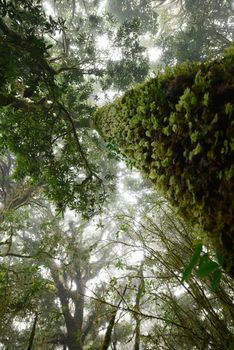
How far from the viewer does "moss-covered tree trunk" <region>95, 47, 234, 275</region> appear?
5.41 feet

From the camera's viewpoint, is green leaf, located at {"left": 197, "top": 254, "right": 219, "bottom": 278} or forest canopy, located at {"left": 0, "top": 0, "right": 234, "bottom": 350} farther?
forest canopy, located at {"left": 0, "top": 0, "right": 234, "bottom": 350}

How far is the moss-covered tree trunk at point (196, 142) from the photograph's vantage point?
1647 mm

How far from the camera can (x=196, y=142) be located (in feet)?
6.16

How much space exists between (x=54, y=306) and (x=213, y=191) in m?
14.8

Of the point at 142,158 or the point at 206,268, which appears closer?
the point at 206,268

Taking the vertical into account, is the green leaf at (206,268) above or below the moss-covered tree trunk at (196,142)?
below

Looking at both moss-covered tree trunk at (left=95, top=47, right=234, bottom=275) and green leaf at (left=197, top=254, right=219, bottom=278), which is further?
moss-covered tree trunk at (left=95, top=47, right=234, bottom=275)

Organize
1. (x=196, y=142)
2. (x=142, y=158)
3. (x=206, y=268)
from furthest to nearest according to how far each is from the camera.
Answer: (x=142, y=158), (x=196, y=142), (x=206, y=268)

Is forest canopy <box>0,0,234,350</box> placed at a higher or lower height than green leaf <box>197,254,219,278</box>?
higher

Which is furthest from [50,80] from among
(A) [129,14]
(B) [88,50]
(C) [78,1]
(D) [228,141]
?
(C) [78,1]

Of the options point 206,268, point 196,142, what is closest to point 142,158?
point 196,142

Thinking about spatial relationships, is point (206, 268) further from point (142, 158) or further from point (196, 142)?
point (142, 158)

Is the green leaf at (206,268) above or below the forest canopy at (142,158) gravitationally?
below

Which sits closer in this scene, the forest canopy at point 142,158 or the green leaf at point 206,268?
the green leaf at point 206,268
